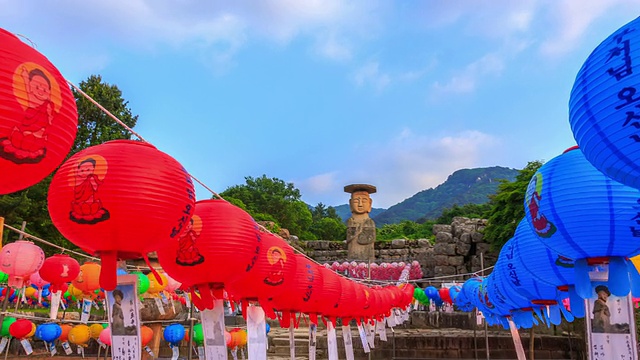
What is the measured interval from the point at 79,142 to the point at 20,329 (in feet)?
36.1

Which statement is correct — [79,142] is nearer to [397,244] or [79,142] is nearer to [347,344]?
[397,244]

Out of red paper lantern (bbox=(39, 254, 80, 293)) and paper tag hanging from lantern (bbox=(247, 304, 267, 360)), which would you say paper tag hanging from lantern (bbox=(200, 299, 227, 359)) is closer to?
paper tag hanging from lantern (bbox=(247, 304, 267, 360))

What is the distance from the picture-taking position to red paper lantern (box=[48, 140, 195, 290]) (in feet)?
7.47

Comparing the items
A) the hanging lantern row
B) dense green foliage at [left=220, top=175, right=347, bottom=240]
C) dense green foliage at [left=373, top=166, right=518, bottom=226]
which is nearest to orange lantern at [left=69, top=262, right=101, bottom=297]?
the hanging lantern row

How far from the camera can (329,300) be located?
16.9ft

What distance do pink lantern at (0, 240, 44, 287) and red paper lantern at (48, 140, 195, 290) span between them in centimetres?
446

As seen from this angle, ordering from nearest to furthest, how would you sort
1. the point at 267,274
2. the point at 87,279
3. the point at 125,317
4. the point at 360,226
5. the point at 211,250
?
1. the point at 125,317
2. the point at 211,250
3. the point at 267,274
4. the point at 87,279
5. the point at 360,226

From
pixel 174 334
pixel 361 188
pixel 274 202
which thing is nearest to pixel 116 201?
pixel 174 334

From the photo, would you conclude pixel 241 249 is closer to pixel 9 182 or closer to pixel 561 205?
pixel 9 182

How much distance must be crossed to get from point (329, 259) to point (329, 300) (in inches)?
663

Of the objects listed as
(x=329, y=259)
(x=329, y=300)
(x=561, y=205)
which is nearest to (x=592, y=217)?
(x=561, y=205)

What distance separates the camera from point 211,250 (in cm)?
301

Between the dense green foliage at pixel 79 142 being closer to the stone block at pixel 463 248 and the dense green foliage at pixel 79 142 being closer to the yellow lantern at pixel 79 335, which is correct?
the yellow lantern at pixel 79 335

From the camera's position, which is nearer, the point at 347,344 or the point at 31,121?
the point at 31,121
